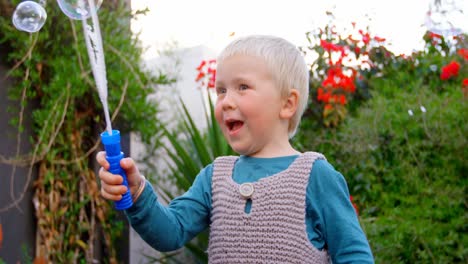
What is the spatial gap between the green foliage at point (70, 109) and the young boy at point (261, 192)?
1.93m

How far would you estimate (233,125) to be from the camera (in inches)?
73.8

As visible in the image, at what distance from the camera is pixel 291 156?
1904 millimetres

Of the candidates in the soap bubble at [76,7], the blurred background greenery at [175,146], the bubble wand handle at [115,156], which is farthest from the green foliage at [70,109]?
the bubble wand handle at [115,156]

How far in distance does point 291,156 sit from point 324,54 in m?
3.74

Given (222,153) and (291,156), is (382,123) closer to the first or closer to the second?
(222,153)

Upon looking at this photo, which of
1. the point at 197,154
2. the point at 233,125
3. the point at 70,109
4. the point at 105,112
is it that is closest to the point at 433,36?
the point at 197,154

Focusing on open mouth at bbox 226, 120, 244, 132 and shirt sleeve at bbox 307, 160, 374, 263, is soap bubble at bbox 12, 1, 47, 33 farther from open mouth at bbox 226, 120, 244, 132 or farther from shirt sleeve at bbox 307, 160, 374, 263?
shirt sleeve at bbox 307, 160, 374, 263

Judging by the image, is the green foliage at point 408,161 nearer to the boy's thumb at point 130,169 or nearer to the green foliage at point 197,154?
the green foliage at point 197,154

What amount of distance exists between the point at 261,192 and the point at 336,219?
0.22m

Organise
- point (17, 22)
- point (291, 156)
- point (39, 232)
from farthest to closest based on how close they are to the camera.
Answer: point (39, 232) → point (17, 22) → point (291, 156)

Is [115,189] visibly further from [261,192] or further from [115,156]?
[261,192]

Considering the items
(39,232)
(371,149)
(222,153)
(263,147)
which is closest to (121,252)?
(39,232)

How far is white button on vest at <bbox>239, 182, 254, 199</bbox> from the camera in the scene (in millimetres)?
1791

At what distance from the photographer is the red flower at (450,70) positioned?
17.0 ft
